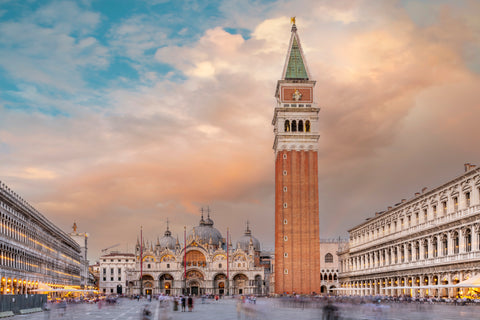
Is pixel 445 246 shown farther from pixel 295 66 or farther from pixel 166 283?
pixel 166 283

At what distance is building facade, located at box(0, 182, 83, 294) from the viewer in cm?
6419

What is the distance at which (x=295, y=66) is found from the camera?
115 m

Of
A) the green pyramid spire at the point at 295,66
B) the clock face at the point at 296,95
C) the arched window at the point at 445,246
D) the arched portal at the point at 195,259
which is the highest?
the green pyramid spire at the point at 295,66

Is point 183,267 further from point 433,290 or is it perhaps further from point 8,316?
point 8,316

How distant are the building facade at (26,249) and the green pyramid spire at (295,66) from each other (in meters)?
50.6

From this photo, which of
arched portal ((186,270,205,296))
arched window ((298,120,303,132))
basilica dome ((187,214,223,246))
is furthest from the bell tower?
basilica dome ((187,214,223,246))

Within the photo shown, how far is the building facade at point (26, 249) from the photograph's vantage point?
2527 inches

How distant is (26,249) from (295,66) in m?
60.4

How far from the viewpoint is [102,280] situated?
655 feet

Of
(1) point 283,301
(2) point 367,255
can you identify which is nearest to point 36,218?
(1) point 283,301

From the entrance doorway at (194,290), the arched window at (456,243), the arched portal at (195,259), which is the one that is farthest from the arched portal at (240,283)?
the arched window at (456,243)

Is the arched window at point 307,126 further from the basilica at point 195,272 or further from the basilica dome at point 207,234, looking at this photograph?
the basilica dome at point 207,234

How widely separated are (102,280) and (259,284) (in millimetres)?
72590

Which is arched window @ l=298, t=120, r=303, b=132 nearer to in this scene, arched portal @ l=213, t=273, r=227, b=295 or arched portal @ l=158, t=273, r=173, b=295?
arched portal @ l=213, t=273, r=227, b=295
